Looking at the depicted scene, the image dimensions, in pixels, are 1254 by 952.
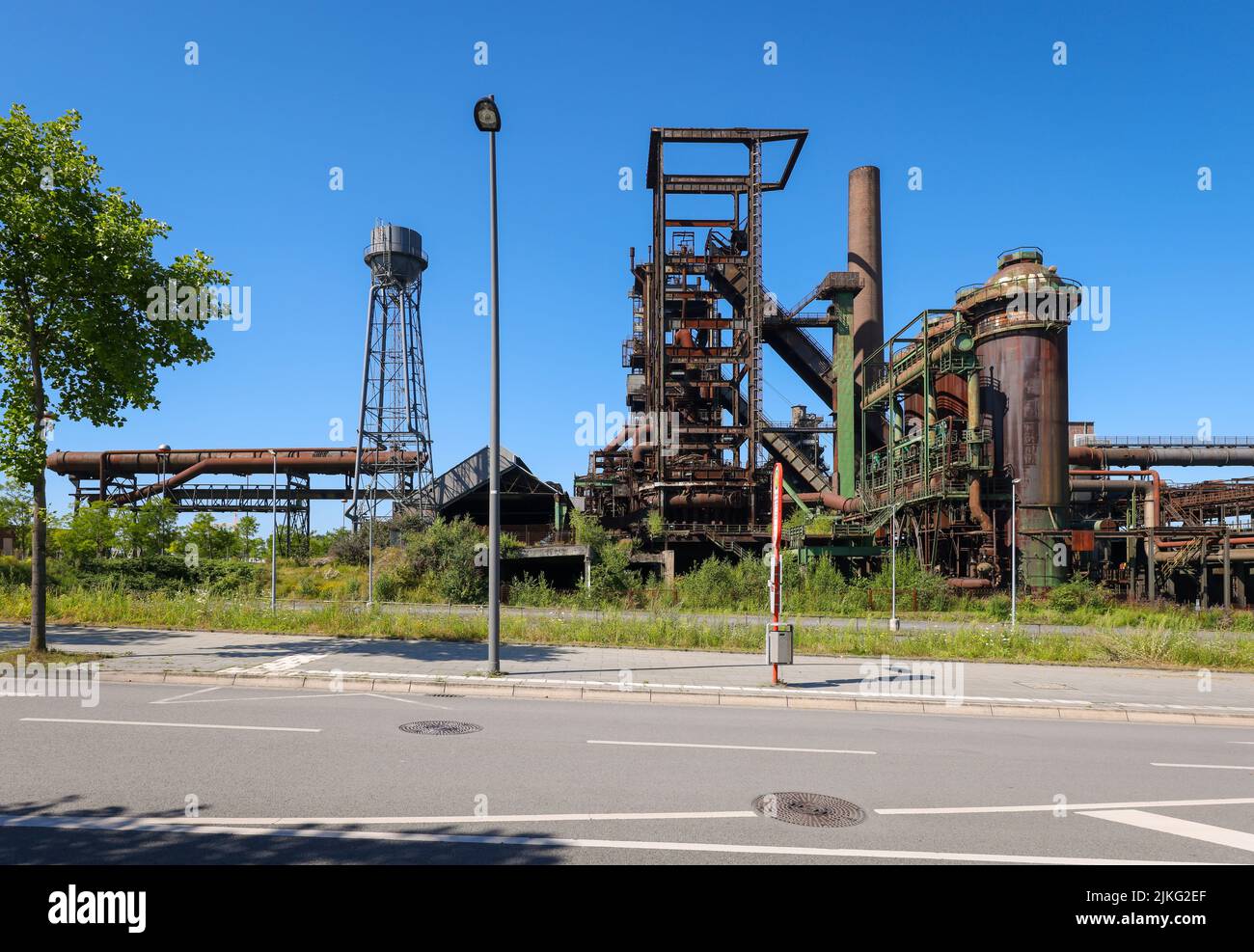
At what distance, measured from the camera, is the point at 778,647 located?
449 inches

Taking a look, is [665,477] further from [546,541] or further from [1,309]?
[1,309]

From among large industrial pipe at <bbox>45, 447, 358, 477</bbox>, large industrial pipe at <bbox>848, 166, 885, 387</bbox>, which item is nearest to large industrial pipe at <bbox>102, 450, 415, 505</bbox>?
large industrial pipe at <bbox>45, 447, 358, 477</bbox>

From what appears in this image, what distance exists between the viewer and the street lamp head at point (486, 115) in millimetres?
12195

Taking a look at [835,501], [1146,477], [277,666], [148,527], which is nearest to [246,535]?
[148,527]

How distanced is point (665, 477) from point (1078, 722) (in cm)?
2905

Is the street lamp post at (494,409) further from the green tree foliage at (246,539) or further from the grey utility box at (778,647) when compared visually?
the green tree foliage at (246,539)

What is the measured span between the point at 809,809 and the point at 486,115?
1154 centimetres

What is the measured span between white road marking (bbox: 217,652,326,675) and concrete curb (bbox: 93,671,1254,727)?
17cm

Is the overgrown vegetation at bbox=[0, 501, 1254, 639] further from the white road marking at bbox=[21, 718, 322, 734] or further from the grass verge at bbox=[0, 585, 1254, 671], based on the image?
the white road marking at bbox=[21, 718, 322, 734]

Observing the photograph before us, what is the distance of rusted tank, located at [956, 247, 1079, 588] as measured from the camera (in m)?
34.0

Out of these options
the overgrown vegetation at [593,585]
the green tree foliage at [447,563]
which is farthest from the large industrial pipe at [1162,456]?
the green tree foliage at [447,563]

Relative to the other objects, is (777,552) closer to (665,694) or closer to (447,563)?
(665,694)

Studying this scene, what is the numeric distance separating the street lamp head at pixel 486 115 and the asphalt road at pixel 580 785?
30.9 ft
